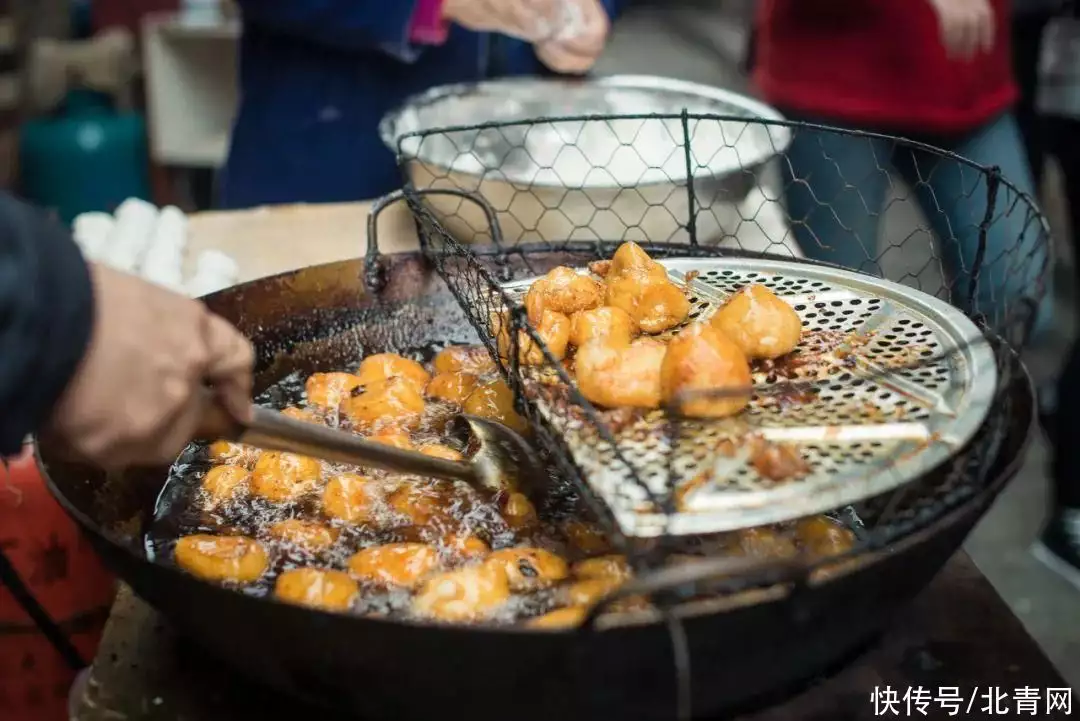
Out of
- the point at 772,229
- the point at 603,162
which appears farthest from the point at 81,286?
the point at 772,229

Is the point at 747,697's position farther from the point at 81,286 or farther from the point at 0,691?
the point at 0,691

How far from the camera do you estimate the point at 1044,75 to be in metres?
2.88

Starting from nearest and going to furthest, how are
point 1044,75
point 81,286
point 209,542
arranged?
point 81,286, point 209,542, point 1044,75

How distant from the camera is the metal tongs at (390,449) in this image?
1.00 m

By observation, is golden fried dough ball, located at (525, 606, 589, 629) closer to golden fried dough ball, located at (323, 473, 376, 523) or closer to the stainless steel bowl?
golden fried dough ball, located at (323, 473, 376, 523)

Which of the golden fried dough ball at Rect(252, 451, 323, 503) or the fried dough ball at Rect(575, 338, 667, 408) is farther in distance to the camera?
the golden fried dough ball at Rect(252, 451, 323, 503)

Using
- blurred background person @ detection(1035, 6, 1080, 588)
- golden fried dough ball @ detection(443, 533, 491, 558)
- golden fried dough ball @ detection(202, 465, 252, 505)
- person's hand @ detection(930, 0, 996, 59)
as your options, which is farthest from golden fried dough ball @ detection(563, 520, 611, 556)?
blurred background person @ detection(1035, 6, 1080, 588)

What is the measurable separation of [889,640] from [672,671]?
1.36 feet

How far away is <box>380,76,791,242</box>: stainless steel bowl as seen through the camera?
1841 millimetres

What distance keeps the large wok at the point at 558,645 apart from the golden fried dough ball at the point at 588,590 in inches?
5.2

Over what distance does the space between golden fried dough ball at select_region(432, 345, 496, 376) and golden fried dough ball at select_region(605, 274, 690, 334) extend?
1.06 feet

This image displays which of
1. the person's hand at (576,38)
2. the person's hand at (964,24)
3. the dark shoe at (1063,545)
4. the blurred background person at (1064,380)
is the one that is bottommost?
the dark shoe at (1063,545)

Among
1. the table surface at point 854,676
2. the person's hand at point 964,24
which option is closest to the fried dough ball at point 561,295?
the table surface at point 854,676

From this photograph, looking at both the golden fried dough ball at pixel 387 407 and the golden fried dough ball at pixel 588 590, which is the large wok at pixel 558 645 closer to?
the golden fried dough ball at pixel 588 590
